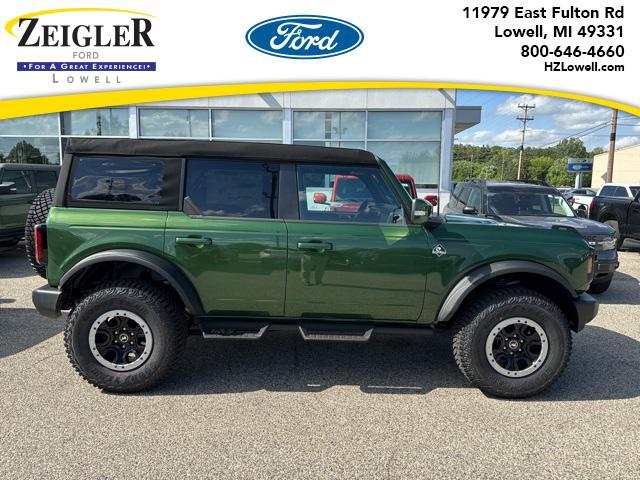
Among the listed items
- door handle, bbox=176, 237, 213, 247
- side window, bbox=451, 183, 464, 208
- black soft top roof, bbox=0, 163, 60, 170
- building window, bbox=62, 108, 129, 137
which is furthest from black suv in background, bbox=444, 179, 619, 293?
building window, bbox=62, 108, 129, 137

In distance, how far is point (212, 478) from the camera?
98.4 inches

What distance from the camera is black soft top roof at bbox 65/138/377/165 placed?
11.3 feet

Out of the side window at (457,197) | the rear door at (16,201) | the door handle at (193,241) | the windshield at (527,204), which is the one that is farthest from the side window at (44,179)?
the windshield at (527,204)

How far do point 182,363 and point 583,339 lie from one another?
161 inches

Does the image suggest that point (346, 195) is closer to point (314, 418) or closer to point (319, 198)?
point (319, 198)

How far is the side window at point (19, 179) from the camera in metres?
8.90

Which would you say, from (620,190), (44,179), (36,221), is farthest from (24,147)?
(620,190)

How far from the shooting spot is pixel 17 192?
8812 mm

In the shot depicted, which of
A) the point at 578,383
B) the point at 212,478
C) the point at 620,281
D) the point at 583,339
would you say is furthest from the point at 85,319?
the point at 620,281

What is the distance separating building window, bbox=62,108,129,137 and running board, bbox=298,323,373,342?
14807 mm

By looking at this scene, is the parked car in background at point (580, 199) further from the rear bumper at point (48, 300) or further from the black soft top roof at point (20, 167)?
the black soft top roof at point (20, 167)

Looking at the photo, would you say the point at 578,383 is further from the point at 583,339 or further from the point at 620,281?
the point at 620,281

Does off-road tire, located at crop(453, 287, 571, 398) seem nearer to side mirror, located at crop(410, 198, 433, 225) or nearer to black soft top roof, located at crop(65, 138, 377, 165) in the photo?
side mirror, located at crop(410, 198, 433, 225)

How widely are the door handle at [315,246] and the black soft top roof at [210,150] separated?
0.67 metres
